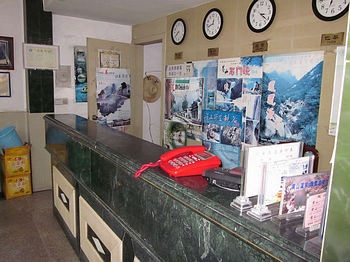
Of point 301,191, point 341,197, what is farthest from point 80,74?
point 341,197

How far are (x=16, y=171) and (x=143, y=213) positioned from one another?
299cm

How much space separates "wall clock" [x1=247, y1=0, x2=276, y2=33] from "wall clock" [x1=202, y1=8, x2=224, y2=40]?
40 centimetres

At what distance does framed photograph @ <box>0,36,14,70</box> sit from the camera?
3596 millimetres

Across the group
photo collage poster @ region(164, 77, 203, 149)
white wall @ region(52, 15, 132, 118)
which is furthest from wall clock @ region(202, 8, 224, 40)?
white wall @ region(52, 15, 132, 118)

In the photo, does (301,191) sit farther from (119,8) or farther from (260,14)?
(119,8)

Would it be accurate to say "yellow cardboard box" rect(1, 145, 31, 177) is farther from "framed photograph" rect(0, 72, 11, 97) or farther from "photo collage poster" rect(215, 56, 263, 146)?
"photo collage poster" rect(215, 56, 263, 146)

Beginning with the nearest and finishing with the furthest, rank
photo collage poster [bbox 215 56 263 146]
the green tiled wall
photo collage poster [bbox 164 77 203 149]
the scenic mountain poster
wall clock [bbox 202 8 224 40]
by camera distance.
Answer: the green tiled wall → the scenic mountain poster → photo collage poster [bbox 215 56 263 146] → wall clock [bbox 202 8 224 40] → photo collage poster [bbox 164 77 203 149]

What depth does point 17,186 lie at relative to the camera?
363cm

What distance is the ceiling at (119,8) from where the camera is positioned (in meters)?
3.23

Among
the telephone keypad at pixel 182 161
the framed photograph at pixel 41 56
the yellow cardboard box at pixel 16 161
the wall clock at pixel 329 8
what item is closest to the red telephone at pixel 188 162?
the telephone keypad at pixel 182 161

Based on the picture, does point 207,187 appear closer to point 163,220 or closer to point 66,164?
point 163,220

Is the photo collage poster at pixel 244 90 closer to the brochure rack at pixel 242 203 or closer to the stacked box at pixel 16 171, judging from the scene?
the brochure rack at pixel 242 203

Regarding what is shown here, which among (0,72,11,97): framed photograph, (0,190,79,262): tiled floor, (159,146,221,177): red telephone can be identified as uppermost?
(0,72,11,97): framed photograph

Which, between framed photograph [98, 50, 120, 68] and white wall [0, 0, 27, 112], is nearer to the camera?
white wall [0, 0, 27, 112]
